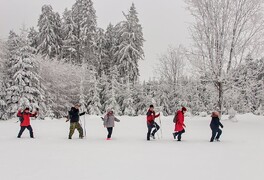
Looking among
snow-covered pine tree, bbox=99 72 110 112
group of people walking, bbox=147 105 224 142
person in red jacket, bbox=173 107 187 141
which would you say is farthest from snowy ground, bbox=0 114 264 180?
snow-covered pine tree, bbox=99 72 110 112

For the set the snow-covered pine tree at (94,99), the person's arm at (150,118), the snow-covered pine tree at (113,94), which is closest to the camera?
the person's arm at (150,118)

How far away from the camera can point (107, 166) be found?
320 inches

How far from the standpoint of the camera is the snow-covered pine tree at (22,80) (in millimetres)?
32281

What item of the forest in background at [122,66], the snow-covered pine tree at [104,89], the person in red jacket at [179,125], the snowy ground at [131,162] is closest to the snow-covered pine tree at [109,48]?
the forest in background at [122,66]

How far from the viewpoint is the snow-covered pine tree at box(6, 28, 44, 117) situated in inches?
1271

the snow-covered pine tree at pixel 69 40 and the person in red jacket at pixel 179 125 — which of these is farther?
the snow-covered pine tree at pixel 69 40

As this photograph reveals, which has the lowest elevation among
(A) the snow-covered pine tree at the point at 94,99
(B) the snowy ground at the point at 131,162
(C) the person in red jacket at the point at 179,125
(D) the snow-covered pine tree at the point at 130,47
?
(B) the snowy ground at the point at 131,162

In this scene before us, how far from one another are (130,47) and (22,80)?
20.2m

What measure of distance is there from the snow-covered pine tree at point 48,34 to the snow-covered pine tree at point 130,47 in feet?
35.4

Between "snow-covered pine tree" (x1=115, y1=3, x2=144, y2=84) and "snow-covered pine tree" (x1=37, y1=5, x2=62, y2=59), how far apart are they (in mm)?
10791

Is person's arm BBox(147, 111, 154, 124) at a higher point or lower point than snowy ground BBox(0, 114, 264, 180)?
higher

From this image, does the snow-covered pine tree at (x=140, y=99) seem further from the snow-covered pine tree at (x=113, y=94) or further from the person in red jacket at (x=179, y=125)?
the person in red jacket at (x=179, y=125)

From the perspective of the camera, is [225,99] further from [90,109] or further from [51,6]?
[51,6]

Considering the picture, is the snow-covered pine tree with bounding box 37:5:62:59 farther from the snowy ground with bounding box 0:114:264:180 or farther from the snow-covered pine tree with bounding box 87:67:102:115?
the snowy ground with bounding box 0:114:264:180
